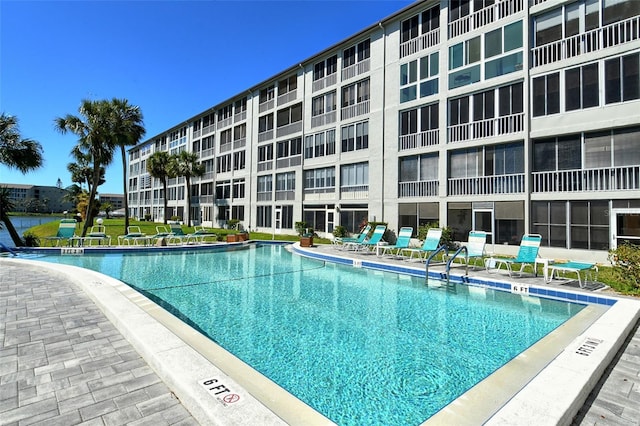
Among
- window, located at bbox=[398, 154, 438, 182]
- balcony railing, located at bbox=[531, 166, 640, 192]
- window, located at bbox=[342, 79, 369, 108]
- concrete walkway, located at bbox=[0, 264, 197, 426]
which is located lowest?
concrete walkway, located at bbox=[0, 264, 197, 426]

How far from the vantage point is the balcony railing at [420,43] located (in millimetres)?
18016

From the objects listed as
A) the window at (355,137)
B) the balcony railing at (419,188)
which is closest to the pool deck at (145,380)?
the balcony railing at (419,188)

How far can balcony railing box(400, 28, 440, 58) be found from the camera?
18.0m

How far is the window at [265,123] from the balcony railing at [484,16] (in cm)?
1638

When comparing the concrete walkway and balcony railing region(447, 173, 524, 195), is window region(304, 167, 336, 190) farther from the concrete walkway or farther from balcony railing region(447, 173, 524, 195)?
the concrete walkway

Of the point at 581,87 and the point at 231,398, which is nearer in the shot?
the point at 231,398

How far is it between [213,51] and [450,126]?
46.8 feet

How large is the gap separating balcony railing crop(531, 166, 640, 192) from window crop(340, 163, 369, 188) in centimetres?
940

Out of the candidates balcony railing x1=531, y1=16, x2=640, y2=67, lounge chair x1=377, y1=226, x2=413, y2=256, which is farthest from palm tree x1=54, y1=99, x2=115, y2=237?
balcony railing x1=531, y1=16, x2=640, y2=67

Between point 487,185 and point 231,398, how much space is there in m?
Answer: 15.8

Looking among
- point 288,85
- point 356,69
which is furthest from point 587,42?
point 288,85

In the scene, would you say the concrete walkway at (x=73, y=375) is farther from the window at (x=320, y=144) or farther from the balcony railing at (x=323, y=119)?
the balcony railing at (x=323, y=119)

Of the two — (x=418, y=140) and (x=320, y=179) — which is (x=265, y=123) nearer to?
(x=320, y=179)

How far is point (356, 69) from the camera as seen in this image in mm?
22156
